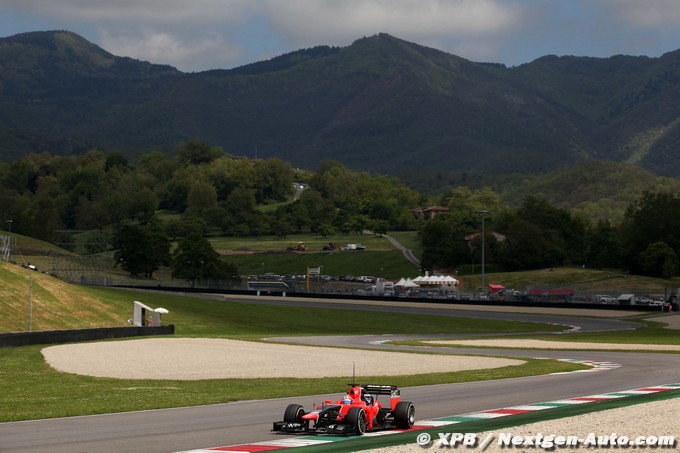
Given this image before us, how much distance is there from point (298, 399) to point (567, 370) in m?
15.2

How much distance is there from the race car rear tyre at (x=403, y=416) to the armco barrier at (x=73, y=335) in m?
38.3

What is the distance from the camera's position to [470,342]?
72938 mm

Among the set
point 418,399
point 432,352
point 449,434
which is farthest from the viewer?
point 432,352

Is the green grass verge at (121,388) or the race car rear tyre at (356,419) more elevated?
the race car rear tyre at (356,419)

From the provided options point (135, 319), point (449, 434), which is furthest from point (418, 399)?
point (135, 319)

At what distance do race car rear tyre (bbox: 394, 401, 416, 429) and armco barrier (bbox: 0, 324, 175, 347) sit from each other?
38287 mm

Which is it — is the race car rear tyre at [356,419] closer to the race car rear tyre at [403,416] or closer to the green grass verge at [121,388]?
the race car rear tyre at [403,416]

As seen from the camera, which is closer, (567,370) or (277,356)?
(567,370)

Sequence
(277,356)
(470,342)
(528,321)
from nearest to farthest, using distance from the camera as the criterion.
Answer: (277,356)
(470,342)
(528,321)

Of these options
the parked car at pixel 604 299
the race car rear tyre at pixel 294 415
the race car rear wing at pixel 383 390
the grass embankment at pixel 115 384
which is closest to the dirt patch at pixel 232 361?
the grass embankment at pixel 115 384

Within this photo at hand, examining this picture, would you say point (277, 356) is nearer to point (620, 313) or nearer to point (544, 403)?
point (544, 403)

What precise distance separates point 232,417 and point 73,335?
137 ft

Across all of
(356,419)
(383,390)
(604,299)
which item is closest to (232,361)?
(383,390)

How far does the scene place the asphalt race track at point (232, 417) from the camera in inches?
850
